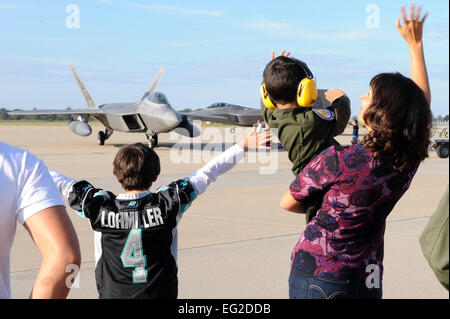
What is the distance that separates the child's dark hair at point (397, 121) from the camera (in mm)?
2438

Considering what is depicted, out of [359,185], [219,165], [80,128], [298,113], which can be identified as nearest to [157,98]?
[80,128]

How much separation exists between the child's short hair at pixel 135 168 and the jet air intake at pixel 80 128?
2742 cm

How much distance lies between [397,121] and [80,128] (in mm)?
29100

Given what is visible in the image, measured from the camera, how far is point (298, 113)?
107 inches

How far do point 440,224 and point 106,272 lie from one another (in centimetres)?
191

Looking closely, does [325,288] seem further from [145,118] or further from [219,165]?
[145,118]

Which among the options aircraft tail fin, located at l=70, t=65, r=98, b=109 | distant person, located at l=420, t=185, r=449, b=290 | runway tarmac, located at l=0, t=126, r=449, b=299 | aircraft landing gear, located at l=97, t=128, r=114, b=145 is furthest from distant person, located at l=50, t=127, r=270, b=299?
aircraft tail fin, located at l=70, t=65, r=98, b=109

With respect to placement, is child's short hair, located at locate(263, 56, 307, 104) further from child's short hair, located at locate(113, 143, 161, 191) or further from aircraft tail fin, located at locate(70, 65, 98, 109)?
aircraft tail fin, located at locate(70, 65, 98, 109)

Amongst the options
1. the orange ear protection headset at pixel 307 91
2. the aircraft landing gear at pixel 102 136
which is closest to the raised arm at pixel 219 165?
the orange ear protection headset at pixel 307 91

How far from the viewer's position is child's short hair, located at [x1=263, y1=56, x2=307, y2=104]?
2682 millimetres

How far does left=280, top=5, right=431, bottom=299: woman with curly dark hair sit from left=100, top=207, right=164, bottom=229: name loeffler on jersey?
31.1 inches

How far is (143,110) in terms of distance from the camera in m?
27.1
